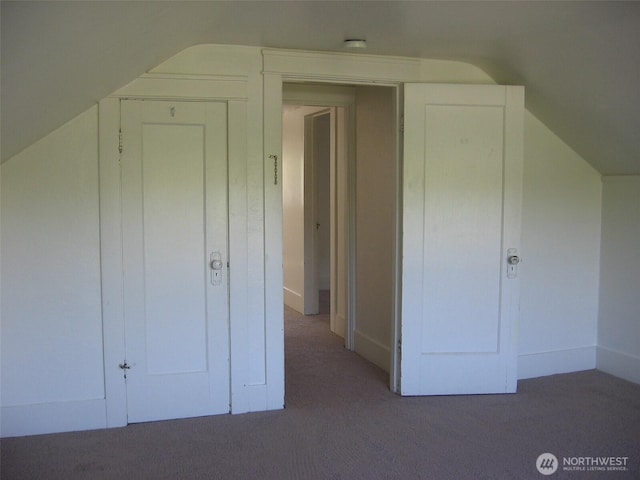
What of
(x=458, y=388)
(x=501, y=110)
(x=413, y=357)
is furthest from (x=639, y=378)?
(x=501, y=110)

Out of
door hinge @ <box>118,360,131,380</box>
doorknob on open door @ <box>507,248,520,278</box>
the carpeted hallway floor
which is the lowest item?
the carpeted hallway floor

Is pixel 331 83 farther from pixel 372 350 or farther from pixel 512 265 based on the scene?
pixel 372 350

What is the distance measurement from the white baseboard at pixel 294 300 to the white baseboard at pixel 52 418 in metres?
3.44

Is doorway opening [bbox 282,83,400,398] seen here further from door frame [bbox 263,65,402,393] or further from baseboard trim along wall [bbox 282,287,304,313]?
baseboard trim along wall [bbox 282,287,304,313]

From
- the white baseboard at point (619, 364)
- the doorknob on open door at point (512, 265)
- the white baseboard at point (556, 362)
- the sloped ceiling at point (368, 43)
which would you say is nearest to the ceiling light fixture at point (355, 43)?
the sloped ceiling at point (368, 43)

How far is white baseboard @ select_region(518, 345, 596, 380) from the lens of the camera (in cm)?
431

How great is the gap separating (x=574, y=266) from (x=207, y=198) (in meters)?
2.73

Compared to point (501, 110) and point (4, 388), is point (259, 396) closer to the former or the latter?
point (4, 388)

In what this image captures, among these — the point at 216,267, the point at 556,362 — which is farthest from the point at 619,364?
the point at 216,267

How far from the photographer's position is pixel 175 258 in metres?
3.52

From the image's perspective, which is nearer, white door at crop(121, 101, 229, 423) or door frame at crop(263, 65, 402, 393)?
white door at crop(121, 101, 229, 423)

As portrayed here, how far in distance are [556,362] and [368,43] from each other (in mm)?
2677

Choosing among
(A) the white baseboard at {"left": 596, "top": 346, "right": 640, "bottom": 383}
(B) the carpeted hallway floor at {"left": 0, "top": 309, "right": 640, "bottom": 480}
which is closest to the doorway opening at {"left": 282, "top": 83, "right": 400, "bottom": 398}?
(B) the carpeted hallway floor at {"left": 0, "top": 309, "right": 640, "bottom": 480}

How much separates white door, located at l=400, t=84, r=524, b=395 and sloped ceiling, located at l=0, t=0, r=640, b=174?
1.12 feet
